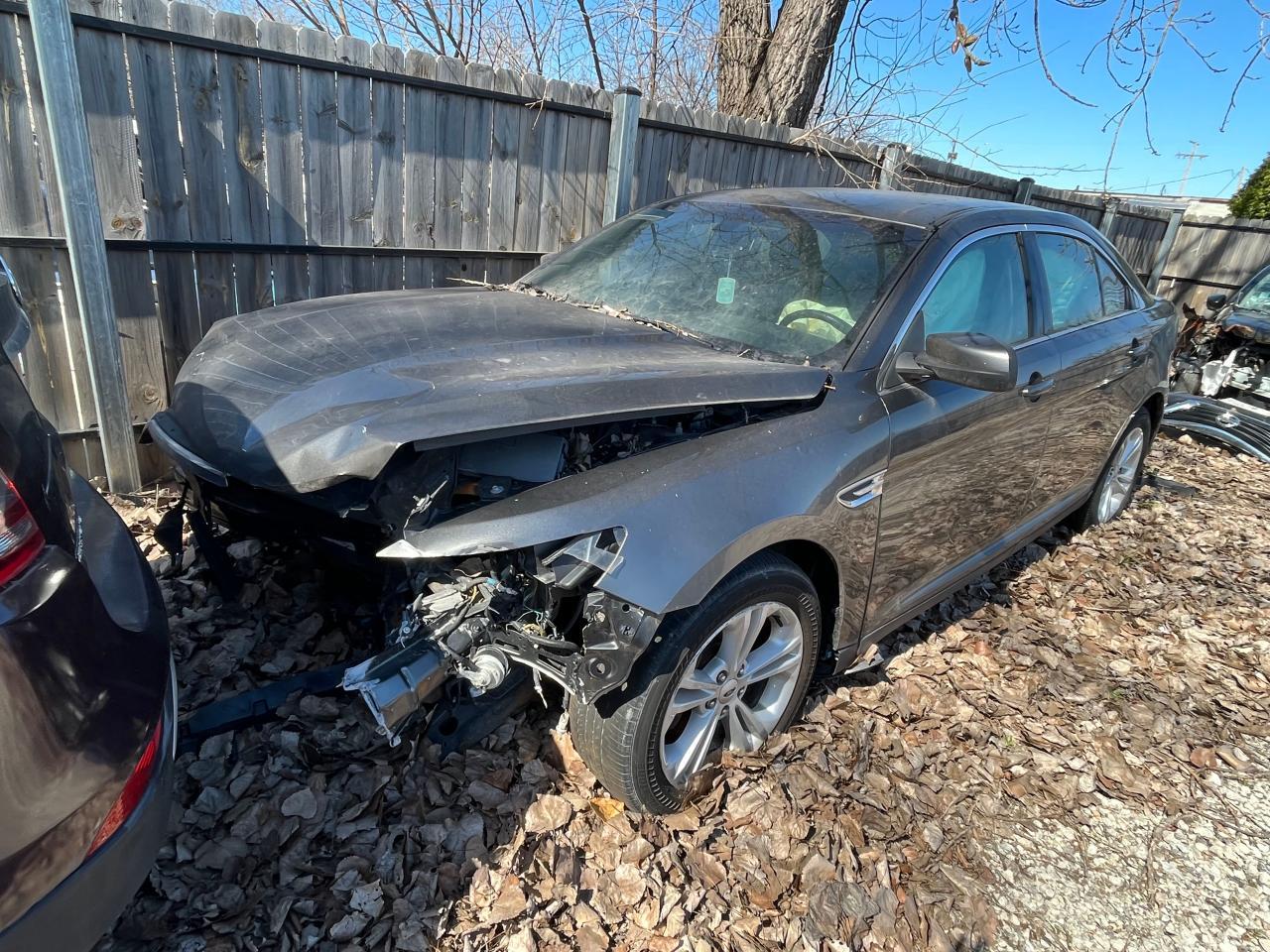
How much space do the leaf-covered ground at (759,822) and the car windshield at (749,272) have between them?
1.49 m

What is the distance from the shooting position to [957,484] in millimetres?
2994

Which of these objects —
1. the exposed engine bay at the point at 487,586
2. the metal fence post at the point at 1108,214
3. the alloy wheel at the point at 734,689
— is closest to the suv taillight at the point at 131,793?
the exposed engine bay at the point at 487,586

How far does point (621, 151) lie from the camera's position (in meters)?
5.38

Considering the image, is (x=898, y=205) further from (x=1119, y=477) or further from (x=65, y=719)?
(x=65, y=719)

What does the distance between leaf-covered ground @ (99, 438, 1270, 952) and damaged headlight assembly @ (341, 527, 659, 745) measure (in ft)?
1.62

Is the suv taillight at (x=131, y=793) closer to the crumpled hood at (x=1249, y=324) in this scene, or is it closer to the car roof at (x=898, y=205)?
the car roof at (x=898, y=205)

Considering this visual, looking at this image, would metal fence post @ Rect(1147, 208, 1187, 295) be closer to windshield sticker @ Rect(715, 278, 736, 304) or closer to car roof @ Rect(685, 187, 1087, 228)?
car roof @ Rect(685, 187, 1087, 228)

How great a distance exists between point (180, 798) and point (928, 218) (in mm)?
3326

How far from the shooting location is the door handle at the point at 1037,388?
10.6ft

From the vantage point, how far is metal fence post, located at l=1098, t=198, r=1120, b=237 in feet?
A: 36.6

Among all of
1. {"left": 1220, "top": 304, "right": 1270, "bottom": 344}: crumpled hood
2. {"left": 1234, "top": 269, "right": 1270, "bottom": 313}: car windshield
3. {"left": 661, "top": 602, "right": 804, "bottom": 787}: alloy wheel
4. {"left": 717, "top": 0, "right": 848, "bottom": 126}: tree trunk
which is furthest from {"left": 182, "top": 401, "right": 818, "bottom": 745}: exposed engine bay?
{"left": 1234, "top": 269, "right": 1270, "bottom": 313}: car windshield

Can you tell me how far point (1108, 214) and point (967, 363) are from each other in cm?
1102

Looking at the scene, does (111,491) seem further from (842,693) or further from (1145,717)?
(1145,717)

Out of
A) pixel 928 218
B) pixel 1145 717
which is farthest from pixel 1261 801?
pixel 928 218
